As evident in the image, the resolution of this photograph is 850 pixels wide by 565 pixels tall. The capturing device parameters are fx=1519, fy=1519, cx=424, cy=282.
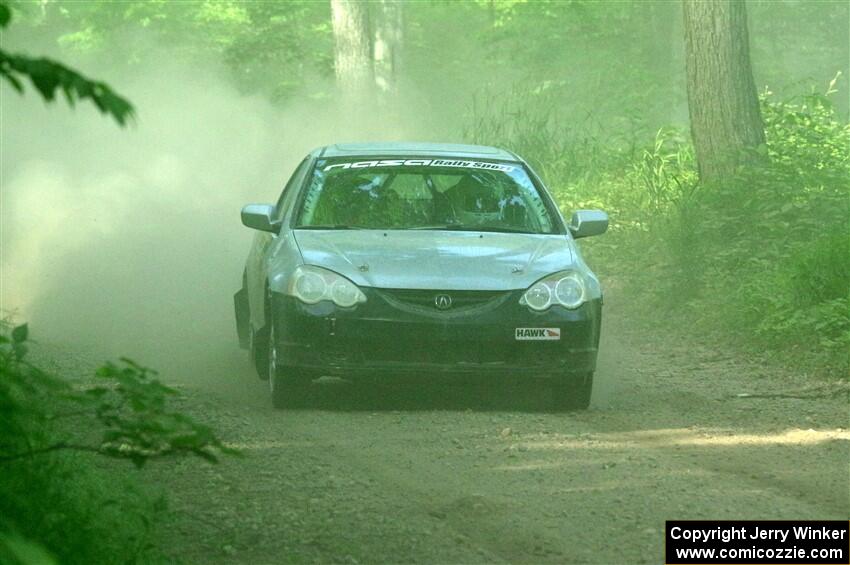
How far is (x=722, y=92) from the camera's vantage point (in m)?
15.6

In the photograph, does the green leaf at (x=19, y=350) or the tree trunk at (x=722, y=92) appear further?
the tree trunk at (x=722, y=92)

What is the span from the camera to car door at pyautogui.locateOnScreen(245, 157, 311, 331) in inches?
379

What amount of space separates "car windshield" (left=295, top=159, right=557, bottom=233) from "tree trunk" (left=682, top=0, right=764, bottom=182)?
5864 mm

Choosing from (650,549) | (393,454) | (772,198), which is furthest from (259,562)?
(772,198)

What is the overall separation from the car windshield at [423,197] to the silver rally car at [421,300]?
0.05 ft

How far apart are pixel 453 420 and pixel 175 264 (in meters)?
11.1

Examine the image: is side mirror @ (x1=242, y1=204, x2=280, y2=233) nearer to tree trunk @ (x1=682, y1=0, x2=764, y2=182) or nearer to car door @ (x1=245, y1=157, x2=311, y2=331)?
car door @ (x1=245, y1=157, x2=311, y2=331)

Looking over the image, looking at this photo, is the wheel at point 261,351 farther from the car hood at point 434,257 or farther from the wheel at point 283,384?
the car hood at point 434,257

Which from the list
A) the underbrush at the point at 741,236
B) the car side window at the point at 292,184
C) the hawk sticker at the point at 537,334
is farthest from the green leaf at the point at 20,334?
the underbrush at the point at 741,236

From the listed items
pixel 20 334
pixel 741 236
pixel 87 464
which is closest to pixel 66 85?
pixel 20 334

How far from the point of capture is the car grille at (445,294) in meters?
8.58

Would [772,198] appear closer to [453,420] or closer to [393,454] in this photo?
[453,420]

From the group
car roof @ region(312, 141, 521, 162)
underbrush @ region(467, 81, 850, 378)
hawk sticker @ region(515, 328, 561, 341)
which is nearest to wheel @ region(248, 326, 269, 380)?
car roof @ region(312, 141, 521, 162)

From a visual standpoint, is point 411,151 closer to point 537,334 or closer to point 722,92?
point 537,334
